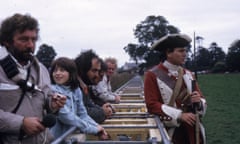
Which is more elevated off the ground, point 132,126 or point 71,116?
point 71,116

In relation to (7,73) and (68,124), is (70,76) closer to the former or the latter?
(68,124)

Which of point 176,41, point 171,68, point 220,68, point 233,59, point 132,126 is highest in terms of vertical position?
point 176,41

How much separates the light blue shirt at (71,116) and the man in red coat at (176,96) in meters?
0.82

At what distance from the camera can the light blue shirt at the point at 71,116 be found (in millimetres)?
3791

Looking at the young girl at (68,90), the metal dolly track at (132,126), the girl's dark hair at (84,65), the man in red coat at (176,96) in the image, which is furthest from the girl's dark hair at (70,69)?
the man in red coat at (176,96)

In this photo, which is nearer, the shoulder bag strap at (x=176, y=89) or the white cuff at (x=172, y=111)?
the white cuff at (x=172, y=111)

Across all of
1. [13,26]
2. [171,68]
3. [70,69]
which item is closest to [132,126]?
[70,69]

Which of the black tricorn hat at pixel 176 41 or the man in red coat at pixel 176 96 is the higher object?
the black tricorn hat at pixel 176 41

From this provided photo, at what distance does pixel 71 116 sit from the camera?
3.79 metres

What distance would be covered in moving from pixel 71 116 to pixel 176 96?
124 centimetres

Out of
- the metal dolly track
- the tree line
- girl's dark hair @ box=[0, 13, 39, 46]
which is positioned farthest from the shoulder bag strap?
the tree line

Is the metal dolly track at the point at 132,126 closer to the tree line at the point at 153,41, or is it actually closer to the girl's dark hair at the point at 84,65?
the girl's dark hair at the point at 84,65

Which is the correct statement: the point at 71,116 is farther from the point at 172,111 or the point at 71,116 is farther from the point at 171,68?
the point at 171,68

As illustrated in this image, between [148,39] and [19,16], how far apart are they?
10933 cm
